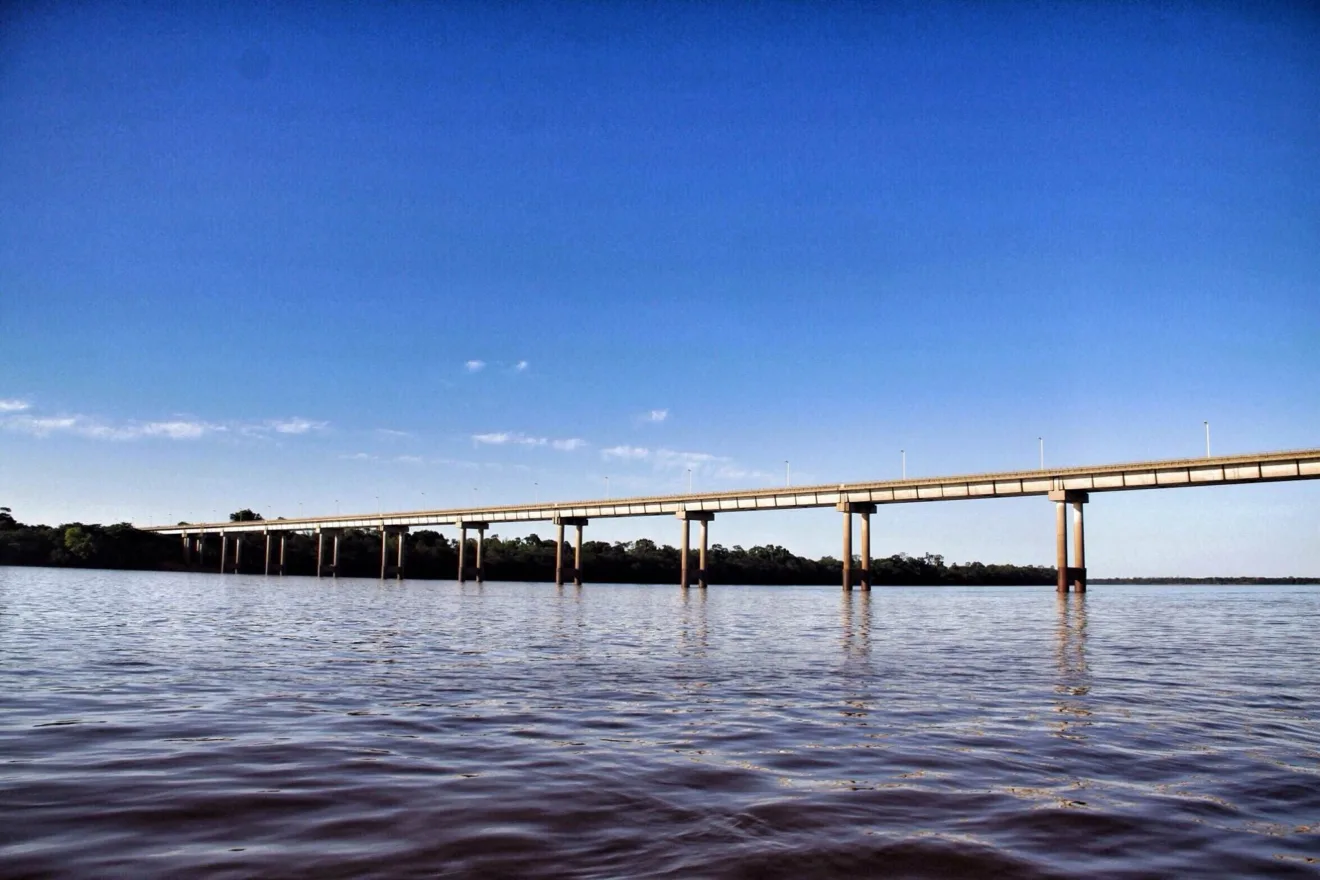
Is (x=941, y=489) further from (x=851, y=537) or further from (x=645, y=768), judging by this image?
(x=645, y=768)

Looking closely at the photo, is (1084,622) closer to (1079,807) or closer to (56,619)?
(1079,807)

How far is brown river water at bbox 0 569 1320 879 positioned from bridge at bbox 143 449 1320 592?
66153 millimetres

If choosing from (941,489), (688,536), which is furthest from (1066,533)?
(688,536)

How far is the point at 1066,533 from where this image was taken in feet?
276

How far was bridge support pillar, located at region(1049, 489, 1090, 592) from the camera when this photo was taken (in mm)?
83500

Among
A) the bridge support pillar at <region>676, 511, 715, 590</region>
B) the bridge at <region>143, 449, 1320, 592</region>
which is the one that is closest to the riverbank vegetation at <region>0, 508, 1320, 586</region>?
the bridge at <region>143, 449, 1320, 592</region>

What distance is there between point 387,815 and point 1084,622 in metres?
39.6

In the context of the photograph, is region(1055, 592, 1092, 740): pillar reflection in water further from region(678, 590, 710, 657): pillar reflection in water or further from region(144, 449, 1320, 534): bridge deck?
region(144, 449, 1320, 534): bridge deck

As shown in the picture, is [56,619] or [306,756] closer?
[306,756]

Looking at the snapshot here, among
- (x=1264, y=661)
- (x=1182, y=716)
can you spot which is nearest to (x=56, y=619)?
(x=1182, y=716)

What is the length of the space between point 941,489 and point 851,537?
1161 centimetres

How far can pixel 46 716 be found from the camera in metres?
10.7

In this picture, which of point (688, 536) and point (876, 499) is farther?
point (688, 536)

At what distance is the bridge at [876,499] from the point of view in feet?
246
